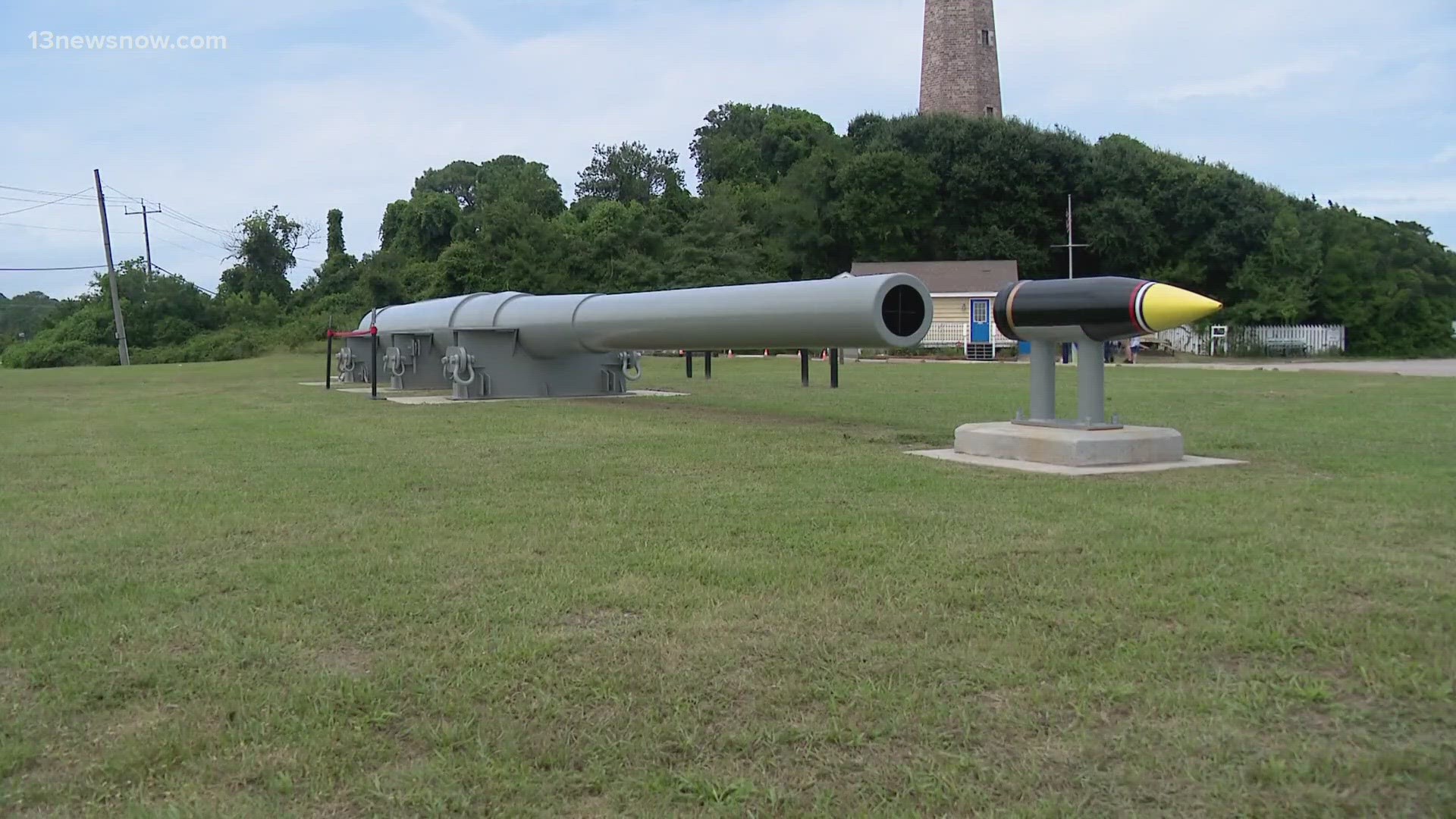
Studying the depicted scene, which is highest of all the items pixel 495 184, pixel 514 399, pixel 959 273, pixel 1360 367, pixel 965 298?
pixel 495 184

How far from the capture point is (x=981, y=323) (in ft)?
119

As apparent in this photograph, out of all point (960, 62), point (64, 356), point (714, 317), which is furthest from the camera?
point (960, 62)

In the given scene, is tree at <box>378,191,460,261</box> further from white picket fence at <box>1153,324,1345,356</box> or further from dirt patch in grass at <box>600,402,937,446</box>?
dirt patch in grass at <box>600,402,937,446</box>

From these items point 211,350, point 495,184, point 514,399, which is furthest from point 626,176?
point 514,399

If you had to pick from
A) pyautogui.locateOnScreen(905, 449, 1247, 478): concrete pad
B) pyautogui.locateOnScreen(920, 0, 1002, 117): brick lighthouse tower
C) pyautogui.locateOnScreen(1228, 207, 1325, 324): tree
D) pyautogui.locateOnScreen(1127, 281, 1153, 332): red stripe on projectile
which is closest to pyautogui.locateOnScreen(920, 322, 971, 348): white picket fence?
pyautogui.locateOnScreen(1228, 207, 1325, 324): tree

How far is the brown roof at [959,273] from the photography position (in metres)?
38.4

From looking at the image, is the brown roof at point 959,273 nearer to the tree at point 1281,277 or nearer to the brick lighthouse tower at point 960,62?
the tree at point 1281,277

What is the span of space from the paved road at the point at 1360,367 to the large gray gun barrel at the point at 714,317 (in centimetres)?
1615

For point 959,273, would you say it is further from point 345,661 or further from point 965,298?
point 345,661

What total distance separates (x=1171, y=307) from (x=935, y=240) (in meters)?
40.6

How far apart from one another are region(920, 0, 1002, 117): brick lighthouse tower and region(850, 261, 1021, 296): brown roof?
38.2ft

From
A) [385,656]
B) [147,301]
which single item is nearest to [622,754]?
[385,656]

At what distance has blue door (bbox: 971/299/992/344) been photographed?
1411 inches

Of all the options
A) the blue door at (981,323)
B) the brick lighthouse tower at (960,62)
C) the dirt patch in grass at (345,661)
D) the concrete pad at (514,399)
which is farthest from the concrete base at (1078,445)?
the brick lighthouse tower at (960,62)
